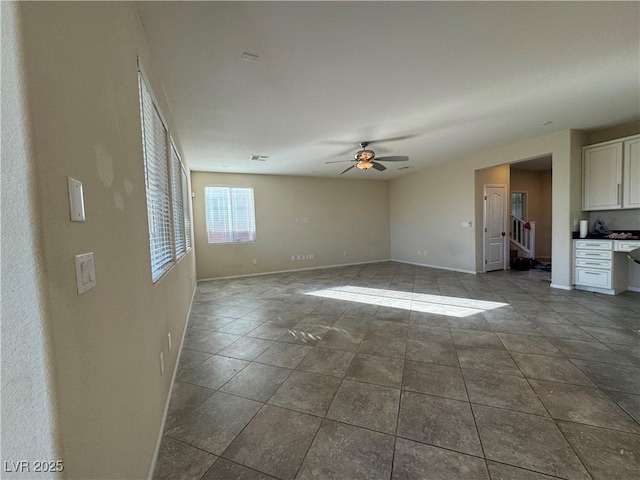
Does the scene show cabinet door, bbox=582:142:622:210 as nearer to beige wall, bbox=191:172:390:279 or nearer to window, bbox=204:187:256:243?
beige wall, bbox=191:172:390:279

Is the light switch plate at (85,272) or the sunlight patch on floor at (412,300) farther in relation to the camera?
the sunlight patch on floor at (412,300)

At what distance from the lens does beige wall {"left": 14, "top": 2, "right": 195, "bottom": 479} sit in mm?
635

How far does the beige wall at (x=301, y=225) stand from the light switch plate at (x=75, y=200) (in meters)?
5.91

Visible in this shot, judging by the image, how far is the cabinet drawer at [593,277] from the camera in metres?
4.12

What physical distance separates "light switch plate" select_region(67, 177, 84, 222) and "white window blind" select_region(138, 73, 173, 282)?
1079 mm

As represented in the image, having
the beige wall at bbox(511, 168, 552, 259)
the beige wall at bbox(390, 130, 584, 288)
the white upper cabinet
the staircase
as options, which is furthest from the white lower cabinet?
the beige wall at bbox(511, 168, 552, 259)

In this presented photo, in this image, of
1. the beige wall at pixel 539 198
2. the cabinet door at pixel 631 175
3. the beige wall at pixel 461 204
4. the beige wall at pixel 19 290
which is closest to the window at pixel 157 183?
the beige wall at pixel 19 290

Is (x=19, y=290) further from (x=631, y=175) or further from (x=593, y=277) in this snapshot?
(x=631, y=175)

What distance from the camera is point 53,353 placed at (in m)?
0.61

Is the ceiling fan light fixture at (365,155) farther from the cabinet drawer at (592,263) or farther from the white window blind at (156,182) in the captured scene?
the cabinet drawer at (592,263)

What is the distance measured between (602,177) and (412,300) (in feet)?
12.2

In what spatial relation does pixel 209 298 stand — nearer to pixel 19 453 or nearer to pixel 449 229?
pixel 19 453

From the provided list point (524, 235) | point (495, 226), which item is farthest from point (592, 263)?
point (524, 235)

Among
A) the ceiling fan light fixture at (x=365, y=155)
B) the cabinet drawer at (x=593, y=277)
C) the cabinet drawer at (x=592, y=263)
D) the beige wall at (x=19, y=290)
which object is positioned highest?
the ceiling fan light fixture at (x=365, y=155)
